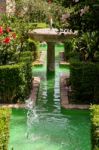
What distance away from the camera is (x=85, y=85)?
398 inches

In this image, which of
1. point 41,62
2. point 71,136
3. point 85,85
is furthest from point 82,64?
point 41,62

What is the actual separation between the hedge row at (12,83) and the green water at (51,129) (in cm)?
46

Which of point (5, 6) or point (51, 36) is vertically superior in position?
Result: point (51, 36)

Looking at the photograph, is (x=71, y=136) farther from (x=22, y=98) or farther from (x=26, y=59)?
(x=26, y=59)

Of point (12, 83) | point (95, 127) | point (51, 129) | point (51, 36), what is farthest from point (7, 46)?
point (95, 127)

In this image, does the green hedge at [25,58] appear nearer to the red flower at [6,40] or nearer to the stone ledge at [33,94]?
the red flower at [6,40]

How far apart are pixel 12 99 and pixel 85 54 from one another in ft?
8.96

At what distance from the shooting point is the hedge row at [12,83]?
10.0 m

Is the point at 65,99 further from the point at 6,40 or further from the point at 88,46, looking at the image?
the point at 88,46

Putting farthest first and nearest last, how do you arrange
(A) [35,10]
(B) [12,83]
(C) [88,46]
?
(A) [35,10], (C) [88,46], (B) [12,83]

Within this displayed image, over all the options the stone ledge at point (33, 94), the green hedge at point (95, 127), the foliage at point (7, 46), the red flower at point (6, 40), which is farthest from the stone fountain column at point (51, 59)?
the green hedge at point (95, 127)

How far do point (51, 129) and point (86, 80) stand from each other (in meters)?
1.99

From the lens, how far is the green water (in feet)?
24.8

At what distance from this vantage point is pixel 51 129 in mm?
8500
